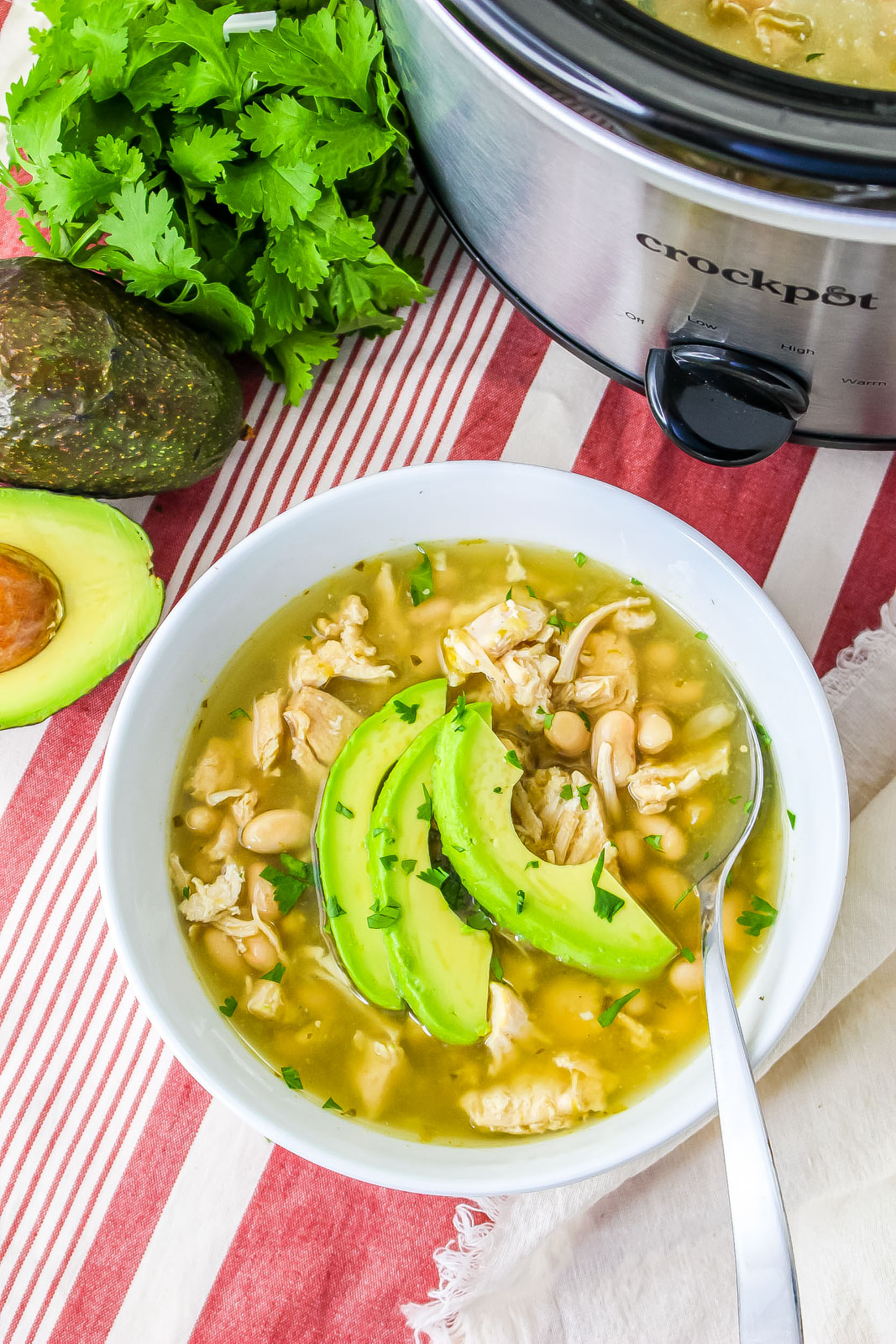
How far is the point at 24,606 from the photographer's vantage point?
1.53 meters

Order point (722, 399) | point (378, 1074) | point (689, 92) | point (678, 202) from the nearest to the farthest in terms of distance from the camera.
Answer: point (689, 92) < point (678, 202) < point (722, 399) < point (378, 1074)

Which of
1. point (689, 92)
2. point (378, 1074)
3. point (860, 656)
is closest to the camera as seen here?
point (689, 92)

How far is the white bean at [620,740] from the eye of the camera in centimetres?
155

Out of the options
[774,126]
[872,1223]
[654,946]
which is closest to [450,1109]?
[654,946]

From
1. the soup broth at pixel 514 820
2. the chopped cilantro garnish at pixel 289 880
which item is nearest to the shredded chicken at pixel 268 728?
the soup broth at pixel 514 820

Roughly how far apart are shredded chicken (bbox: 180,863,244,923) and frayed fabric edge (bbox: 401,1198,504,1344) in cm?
58

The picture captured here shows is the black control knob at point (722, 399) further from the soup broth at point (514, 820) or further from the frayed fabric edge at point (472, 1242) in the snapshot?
the frayed fabric edge at point (472, 1242)

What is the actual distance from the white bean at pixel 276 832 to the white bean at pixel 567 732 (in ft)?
1.17

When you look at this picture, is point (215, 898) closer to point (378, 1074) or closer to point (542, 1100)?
point (378, 1074)

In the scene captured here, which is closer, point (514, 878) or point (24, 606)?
point (514, 878)

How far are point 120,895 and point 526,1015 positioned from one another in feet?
1.80

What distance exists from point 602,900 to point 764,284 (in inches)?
30.8

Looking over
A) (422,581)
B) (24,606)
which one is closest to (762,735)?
(422,581)

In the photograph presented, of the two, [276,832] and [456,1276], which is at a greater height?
[276,832]
